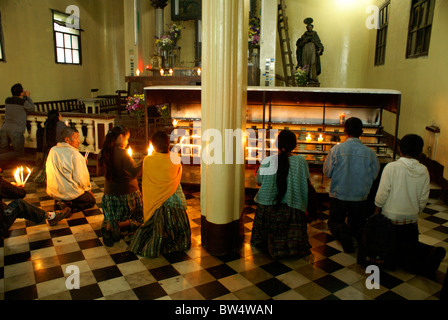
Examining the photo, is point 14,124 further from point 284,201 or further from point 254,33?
point 254,33

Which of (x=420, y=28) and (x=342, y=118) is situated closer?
(x=342, y=118)

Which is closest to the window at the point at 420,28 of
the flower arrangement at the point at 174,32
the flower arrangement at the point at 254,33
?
the flower arrangement at the point at 254,33

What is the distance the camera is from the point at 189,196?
674 cm

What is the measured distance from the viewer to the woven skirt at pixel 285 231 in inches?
170

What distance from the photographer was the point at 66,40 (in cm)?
1402

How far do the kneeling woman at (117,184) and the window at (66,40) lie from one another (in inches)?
420

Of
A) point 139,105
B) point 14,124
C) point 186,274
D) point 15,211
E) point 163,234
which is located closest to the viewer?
point 186,274

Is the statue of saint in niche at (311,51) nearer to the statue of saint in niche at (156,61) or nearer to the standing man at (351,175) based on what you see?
the statue of saint in niche at (156,61)

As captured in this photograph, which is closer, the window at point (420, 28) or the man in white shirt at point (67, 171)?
the man in white shirt at point (67, 171)

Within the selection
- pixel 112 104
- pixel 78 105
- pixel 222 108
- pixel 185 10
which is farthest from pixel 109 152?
pixel 185 10

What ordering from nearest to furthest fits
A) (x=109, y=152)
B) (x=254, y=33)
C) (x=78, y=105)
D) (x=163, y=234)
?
(x=163, y=234)
(x=109, y=152)
(x=254, y=33)
(x=78, y=105)

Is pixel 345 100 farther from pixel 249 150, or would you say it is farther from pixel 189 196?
pixel 189 196

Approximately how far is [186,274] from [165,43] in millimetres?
11655
